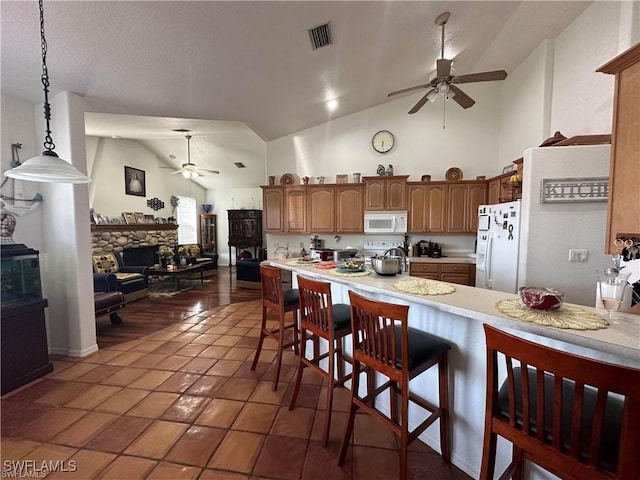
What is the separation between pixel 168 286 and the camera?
20.6ft

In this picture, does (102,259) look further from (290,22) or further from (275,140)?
(290,22)

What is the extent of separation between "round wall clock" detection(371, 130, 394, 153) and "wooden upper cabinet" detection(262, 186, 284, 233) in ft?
6.40

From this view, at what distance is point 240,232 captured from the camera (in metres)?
8.12

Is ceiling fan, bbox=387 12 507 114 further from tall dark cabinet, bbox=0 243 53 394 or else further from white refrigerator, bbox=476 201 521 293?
tall dark cabinet, bbox=0 243 53 394

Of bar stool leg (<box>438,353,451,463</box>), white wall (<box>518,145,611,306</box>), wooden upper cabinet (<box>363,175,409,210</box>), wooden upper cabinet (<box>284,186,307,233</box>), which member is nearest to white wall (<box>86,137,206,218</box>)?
wooden upper cabinet (<box>284,186,307,233</box>)

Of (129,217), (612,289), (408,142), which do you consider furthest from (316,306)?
(129,217)

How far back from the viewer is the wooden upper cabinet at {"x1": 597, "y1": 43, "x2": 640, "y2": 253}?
1.34 metres

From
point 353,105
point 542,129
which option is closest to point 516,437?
point 542,129

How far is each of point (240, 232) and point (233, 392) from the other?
625 cm

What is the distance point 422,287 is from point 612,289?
84 cm

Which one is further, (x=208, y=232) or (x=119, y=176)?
(x=208, y=232)

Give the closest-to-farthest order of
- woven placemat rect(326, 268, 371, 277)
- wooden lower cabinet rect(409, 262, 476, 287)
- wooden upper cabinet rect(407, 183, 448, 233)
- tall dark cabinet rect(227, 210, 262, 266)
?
woven placemat rect(326, 268, 371, 277)
wooden lower cabinet rect(409, 262, 476, 287)
wooden upper cabinet rect(407, 183, 448, 233)
tall dark cabinet rect(227, 210, 262, 266)

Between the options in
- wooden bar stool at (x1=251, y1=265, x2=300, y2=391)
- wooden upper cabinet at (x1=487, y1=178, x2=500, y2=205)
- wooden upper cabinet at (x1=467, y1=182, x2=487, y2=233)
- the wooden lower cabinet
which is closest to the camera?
wooden bar stool at (x1=251, y1=265, x2=300, y2=391)

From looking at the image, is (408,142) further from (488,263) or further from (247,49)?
(247,49)
